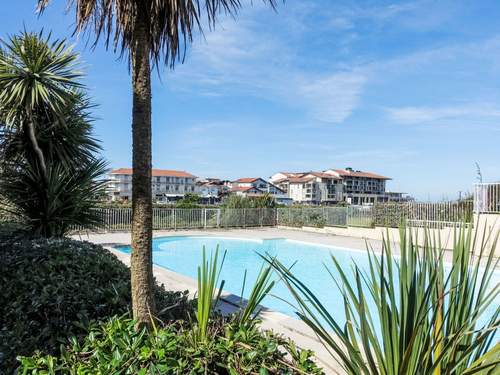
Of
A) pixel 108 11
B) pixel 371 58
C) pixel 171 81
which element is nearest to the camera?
pixel 108 11

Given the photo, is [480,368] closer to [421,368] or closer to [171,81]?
[421,368]

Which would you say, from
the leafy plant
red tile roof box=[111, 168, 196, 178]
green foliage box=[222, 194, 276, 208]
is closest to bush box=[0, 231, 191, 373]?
the leafy plant

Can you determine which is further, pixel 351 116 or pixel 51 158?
pixel 351 116

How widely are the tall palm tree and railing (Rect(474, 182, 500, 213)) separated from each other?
14.2 metres

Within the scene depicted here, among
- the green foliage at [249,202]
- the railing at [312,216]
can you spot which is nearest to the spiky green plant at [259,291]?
the railing at [312,216]

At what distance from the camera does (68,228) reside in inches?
305

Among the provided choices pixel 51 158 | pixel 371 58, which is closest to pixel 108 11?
pixel 51 158

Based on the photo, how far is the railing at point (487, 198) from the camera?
45.8ft

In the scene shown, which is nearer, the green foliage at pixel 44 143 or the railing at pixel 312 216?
the green foliage at pixel 44 143

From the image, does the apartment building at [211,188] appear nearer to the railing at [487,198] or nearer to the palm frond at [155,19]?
the railing at [487,198]

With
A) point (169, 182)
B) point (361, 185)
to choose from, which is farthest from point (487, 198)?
point (361, 185)

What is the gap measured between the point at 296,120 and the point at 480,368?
33049 millimetres

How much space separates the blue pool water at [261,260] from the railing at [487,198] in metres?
4.89

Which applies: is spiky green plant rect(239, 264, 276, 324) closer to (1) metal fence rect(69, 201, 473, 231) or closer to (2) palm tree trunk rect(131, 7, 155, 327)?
(2) palm tree trunk rect(131, 7, 155, 327)
